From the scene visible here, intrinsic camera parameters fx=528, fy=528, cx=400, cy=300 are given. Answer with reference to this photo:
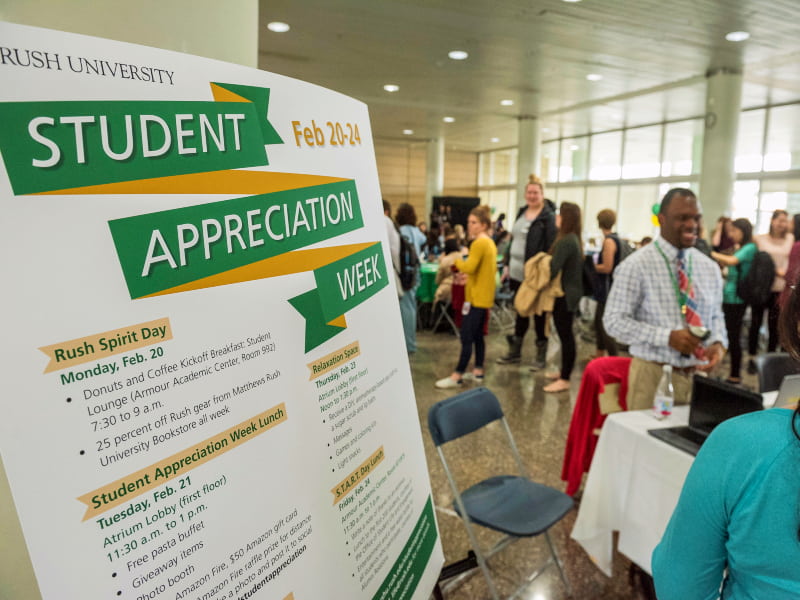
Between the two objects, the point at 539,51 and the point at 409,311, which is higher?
the point at 539,51

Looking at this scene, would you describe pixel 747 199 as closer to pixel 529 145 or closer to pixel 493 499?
pixel 529 145

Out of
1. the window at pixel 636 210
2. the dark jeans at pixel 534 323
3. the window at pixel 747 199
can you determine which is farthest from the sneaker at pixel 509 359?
the window at pixel 636 210

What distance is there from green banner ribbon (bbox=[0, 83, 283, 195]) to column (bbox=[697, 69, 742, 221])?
27.9 feet

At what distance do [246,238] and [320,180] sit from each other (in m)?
0.23

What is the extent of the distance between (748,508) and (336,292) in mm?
755

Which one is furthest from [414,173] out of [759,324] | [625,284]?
[625,284]

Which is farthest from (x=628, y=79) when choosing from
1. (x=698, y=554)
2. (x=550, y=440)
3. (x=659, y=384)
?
(x=698, y=554)

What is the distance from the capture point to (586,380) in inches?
108

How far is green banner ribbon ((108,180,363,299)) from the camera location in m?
0.62

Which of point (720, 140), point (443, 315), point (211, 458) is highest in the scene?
point (720, 140)

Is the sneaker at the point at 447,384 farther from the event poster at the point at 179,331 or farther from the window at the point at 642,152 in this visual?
the window at the point at 642,152

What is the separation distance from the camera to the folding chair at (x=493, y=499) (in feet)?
6.75

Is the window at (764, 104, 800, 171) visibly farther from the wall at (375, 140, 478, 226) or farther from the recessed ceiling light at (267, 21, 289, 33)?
the wall at (375, 140, 478, 226)

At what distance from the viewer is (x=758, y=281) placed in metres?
4.82
